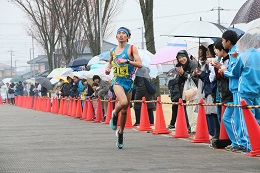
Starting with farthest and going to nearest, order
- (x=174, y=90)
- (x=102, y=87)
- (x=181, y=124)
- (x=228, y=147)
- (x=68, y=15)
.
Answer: (x=68, y=15) < (x=102, y=87) < (x=174, y=90) < (x=181, y=124) < (x=228, y=147)

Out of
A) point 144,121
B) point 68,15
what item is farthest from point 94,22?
point 144,121

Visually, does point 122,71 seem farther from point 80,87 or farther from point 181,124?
point 80,87

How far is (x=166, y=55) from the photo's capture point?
1830 cm

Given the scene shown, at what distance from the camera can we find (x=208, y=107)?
1232 centimetres

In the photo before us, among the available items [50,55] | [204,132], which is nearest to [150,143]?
[204,132]

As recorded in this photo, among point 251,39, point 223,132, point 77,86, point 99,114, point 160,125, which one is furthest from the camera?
point 77,86

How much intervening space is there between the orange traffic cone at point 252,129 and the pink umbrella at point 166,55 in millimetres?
8462

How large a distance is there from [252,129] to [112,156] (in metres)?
2.05

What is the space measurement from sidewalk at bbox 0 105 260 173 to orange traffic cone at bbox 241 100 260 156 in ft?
Result: 0.68

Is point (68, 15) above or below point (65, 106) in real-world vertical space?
above

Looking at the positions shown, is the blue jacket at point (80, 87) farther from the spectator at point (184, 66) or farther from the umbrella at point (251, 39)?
the umbrella at point (251, 39)

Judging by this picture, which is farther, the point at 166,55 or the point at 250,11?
the point at 166,55

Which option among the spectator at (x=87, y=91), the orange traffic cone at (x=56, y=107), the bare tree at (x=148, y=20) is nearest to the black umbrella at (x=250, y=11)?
the spectator at (x=87, y=91)

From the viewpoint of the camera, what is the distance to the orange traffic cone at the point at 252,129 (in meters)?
9.59
